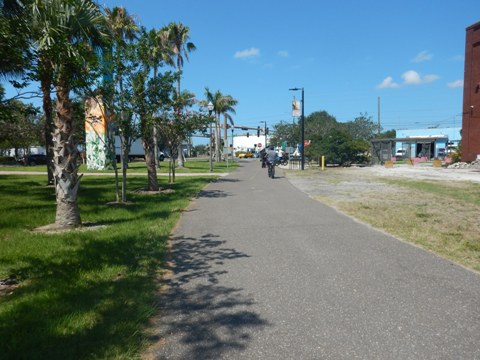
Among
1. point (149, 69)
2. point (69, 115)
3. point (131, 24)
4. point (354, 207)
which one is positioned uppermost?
point (131, 24)

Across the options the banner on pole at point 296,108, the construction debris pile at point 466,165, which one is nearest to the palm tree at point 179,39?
the banner on pole at point 296,108

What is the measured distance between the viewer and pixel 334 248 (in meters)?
6.48

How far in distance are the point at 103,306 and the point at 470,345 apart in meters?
3.43

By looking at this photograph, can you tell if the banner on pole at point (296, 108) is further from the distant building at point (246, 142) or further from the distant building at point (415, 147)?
the distant building at point (246, 142)

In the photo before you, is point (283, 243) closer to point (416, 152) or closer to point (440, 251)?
point (440, 251)

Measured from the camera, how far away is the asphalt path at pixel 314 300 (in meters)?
3.21

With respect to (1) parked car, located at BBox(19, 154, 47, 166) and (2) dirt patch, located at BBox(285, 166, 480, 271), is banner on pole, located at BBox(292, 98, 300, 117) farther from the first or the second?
(1) parked car, located at BBox(19, 154, 47, 166)

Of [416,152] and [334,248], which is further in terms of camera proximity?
[416,152]

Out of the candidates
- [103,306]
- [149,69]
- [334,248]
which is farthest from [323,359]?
[149,69]

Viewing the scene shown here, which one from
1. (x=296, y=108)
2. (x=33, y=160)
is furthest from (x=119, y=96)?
(x=33, y=160)

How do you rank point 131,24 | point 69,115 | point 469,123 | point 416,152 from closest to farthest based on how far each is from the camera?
point 69,115 < point 131,24 < point 469,123 < point 416,152

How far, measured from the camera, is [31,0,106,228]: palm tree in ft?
16.6

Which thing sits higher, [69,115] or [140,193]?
[69,115]

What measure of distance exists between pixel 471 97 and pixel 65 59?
134 feet
